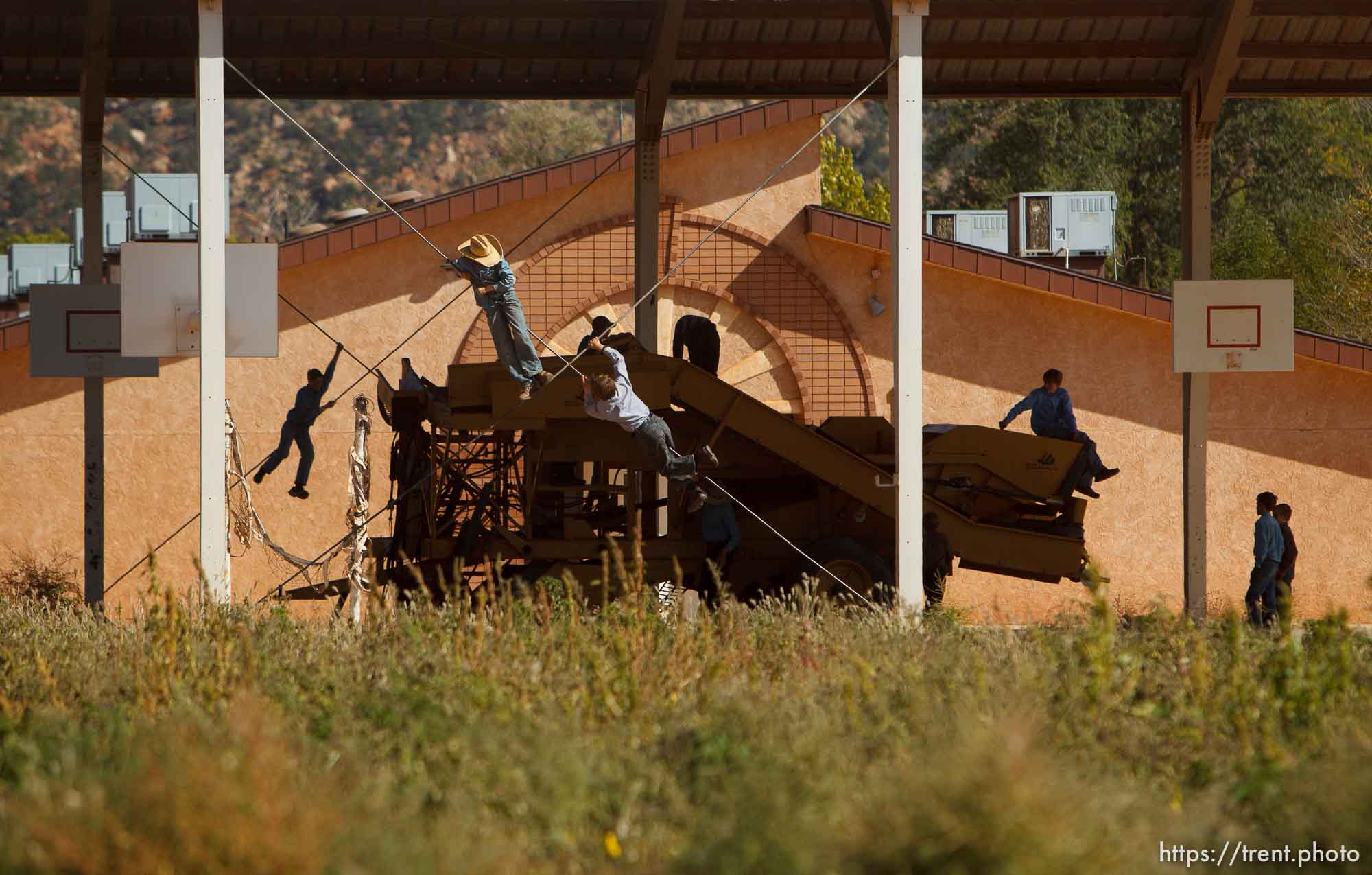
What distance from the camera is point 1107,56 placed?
48.3 ft

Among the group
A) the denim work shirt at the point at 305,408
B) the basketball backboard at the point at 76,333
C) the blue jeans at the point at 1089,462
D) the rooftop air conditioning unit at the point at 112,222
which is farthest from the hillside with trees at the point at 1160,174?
the basketball backboard at the point at 76,333

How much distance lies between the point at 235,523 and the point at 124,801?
276 inches

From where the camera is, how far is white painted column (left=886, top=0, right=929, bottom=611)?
10.8 metres

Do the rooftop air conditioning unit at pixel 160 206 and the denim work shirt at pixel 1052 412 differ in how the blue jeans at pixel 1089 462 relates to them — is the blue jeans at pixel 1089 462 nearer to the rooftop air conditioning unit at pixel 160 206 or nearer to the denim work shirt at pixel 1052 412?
the denim work shirt at pixel 1052 412

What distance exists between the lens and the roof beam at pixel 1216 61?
13023 millimetres

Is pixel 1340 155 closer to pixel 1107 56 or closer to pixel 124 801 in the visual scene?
pixel 1107 56

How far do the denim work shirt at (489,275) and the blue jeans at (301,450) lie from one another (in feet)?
14.0

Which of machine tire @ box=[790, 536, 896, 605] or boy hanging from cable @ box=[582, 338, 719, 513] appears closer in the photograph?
boy hanging from cable @ box=[582, 338, 719, 513]

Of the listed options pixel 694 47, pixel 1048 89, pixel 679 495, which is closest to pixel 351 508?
pixel 679 495

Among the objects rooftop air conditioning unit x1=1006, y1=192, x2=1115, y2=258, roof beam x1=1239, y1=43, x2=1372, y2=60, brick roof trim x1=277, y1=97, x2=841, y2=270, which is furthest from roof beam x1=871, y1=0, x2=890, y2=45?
rooftop air conditioning unit x1=1006, y1=192, x2=1115, y2=258

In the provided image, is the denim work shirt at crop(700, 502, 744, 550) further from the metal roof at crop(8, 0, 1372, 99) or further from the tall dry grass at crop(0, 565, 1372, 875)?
the metal roof at crop(8, 0, 1372, 99)

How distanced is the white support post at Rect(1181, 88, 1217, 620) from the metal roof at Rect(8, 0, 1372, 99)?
848mm

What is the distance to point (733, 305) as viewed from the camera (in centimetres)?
2003

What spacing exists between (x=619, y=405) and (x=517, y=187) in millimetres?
8638
